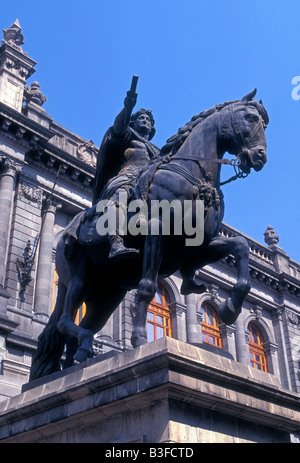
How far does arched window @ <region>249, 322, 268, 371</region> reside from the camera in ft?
97.9

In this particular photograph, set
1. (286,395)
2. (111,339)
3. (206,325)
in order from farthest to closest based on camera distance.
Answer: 1. (206,325)
2. (111,339)
3. (286,395)

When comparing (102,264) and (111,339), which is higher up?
(111,339)

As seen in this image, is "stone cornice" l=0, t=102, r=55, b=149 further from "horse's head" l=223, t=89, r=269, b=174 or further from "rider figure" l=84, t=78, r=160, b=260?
"horse's head" l=223, t=89, r=269, b=174

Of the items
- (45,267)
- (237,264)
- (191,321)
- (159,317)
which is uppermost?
(191,321)

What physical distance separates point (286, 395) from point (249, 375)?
14.6 inches

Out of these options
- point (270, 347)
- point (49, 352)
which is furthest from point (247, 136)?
point (270, 347)

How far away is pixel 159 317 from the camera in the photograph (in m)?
25.8

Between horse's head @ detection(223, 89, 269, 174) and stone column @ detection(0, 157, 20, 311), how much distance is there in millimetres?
13821

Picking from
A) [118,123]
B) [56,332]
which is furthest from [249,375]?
[118,123]

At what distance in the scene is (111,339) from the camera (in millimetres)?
22266

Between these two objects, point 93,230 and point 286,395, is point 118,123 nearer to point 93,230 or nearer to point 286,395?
point 93,230

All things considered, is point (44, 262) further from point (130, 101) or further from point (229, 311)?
point (229, 311)

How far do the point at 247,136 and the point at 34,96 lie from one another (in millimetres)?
18568
